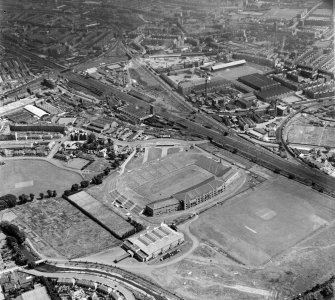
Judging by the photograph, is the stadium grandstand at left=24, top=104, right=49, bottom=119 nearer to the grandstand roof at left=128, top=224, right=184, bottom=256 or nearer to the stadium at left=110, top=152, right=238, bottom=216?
the stadium at left=110, top=152, right=238, bottom=216

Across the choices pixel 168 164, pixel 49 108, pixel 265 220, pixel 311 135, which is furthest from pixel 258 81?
pixel 265 220

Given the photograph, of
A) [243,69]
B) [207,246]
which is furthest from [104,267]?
[243,69]

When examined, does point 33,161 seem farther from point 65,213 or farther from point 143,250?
point 143,250

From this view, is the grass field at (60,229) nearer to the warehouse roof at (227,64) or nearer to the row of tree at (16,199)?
the row of tree at (16,199)

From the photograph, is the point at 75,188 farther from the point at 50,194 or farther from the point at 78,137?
the point at 78,137

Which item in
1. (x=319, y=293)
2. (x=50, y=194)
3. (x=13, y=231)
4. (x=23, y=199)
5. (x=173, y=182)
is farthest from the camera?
(x=173, y=182)

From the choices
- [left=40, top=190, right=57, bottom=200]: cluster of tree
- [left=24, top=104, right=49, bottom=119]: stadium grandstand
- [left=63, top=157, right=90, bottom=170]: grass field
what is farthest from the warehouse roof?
[left=40, top=190, right=57, bottom=200]: cluster of tree

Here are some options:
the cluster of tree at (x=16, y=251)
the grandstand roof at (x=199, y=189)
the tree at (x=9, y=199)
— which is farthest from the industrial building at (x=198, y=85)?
the cluster of tree at (x=16, y=251)
